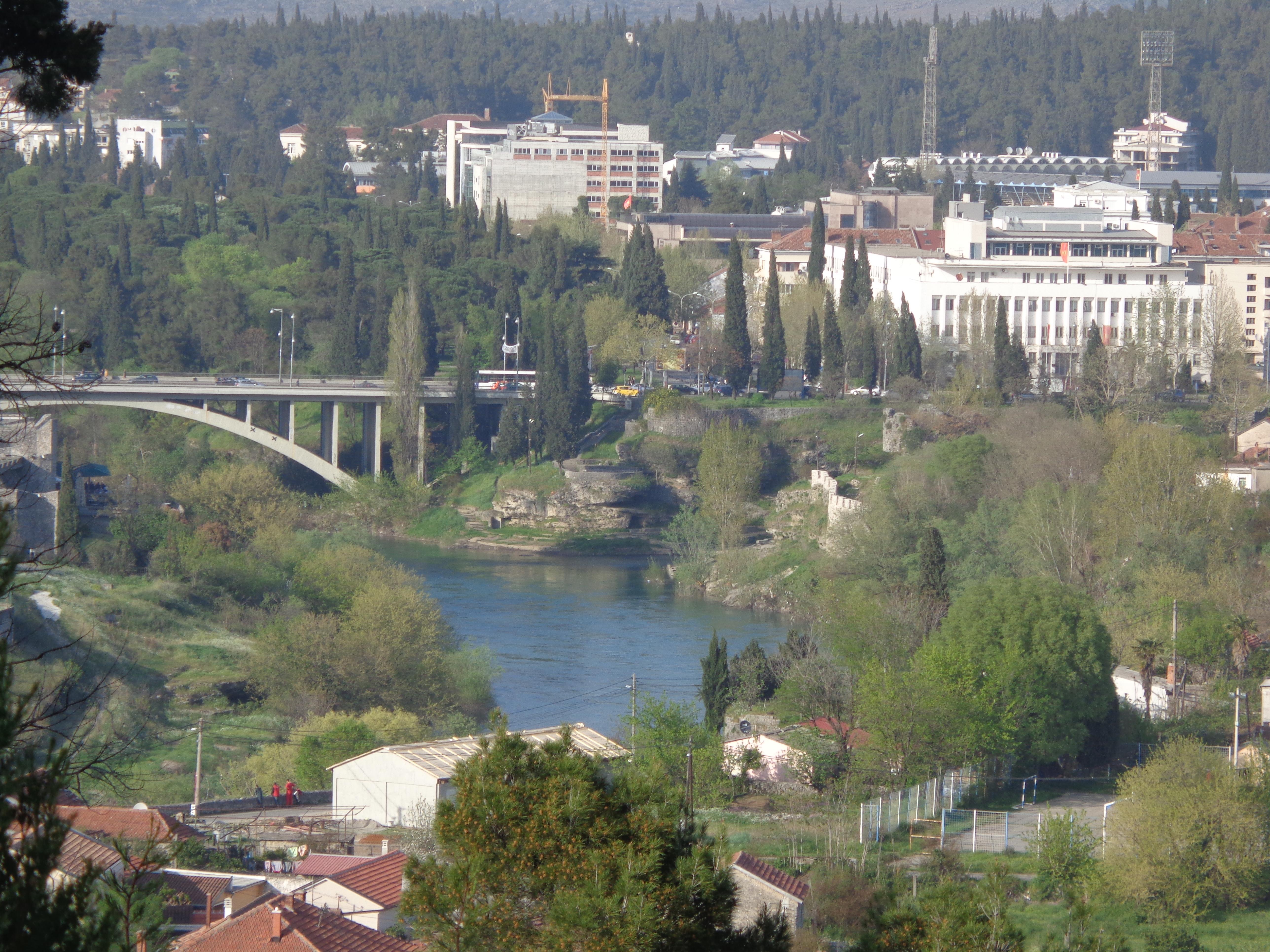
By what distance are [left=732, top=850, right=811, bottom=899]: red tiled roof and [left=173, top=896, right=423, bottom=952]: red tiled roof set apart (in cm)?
307

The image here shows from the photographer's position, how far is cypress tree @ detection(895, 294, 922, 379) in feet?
141

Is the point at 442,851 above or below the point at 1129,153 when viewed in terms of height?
below

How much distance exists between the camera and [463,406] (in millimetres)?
42938

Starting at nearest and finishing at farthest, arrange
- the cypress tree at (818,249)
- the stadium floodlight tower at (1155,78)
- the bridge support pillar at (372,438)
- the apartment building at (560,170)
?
the bridge support pillar at (372,438), the cypress tree at (818,249), the apartment building at (560,170), the stadium floodlight tower at (1155,78)

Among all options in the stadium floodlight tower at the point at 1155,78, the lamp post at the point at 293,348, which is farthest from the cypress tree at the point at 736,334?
the stadium floodlight tower at the point at 1155,78

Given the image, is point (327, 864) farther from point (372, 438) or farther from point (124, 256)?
point (124, 256)

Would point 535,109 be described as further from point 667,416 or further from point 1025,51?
point 667,416

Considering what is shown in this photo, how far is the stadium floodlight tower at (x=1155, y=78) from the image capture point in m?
85.4

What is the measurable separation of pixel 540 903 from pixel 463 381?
3623 cm

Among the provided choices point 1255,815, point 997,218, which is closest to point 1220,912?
point 1255,815

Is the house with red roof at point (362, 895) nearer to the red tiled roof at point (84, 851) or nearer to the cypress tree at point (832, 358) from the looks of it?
the red tiled roof at point (84, 851)

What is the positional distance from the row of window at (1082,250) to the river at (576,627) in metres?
16.8

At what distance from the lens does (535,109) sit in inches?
4114

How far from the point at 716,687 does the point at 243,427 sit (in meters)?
20.4
